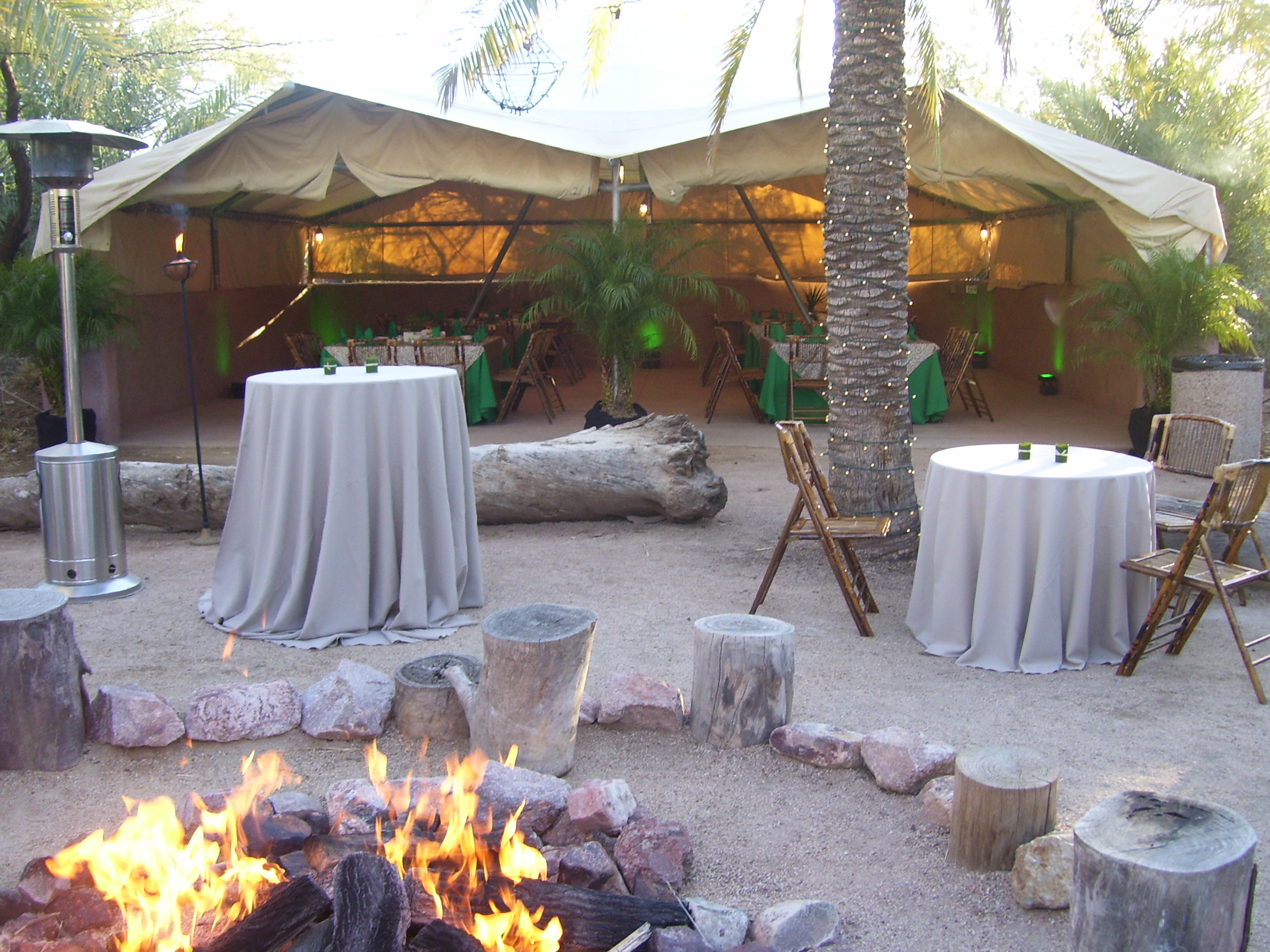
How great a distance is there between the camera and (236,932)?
7.32ft

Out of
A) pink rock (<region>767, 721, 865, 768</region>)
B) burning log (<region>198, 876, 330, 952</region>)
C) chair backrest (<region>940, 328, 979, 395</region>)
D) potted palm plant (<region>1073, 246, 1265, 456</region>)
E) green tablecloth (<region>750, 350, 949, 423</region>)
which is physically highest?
potted palm plant (<region>1073, 246, 1265, 456</region>)

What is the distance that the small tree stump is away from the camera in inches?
107

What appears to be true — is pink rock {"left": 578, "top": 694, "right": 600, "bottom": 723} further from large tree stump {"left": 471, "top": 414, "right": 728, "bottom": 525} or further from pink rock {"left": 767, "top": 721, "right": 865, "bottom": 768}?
large tree stump {"left": 471, "top": 414, "right": 728, "bottom": 525}

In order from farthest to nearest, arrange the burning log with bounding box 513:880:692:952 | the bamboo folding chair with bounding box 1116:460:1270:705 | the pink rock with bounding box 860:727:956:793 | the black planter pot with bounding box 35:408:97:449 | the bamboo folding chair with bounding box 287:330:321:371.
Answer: the bamboo folding chair with bounding box 287:330:321:371
the black planter pot with bounding box 35:408:97:449
the bamboo folding chair with bounding box 1116:460:1270:705
the pink rock with bounding box 860:727:956:793
the burning log with bounding box 513:880:692:952

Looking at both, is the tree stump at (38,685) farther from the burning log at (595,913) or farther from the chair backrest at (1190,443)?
the chair backrest at (1190,443)

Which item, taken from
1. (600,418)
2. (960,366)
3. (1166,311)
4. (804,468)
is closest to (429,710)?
(804,468)

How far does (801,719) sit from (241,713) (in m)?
1.82

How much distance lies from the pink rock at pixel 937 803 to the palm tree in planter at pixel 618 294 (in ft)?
21.1

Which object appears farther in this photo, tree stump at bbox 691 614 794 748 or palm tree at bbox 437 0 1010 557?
palm tree at bbox 437 0 1010 557

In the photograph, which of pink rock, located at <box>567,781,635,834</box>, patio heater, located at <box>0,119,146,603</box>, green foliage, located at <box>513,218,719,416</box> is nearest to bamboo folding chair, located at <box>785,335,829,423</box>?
green foliage, located at <box>513,218,719,416</box>

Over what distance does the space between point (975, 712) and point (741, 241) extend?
11.5 m

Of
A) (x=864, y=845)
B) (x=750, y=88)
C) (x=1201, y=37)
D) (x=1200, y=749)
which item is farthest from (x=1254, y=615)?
(x=1201, y=37)

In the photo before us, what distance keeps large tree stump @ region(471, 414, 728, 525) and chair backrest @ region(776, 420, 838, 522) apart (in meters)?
1.16

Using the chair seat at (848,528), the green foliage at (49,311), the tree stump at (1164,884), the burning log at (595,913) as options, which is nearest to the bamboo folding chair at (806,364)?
the chair seat at (848,528)
